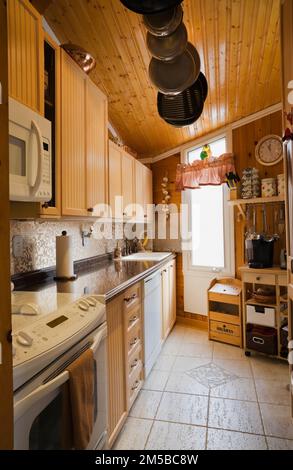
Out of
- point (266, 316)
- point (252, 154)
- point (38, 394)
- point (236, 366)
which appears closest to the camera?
point (38, 394)

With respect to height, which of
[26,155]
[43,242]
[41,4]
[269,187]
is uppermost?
[41,4]

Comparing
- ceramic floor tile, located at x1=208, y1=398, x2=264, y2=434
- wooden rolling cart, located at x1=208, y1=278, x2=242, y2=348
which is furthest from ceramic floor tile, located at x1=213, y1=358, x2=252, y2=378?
ceramic floor tile, located at x1=208, y1=398, x2=264, y2=434

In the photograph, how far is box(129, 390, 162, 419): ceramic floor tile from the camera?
1818 mm

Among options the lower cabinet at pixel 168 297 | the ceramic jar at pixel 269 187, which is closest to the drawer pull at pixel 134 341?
the lower cabinet at pixel 168 297

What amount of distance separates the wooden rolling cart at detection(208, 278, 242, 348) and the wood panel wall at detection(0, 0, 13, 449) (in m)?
2.62

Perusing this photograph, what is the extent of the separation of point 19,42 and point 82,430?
172cm

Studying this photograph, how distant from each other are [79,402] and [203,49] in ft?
7.87

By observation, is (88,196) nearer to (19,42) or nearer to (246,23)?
(19,42)

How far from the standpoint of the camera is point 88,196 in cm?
193

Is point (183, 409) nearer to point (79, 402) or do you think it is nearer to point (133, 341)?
point (133, 341)

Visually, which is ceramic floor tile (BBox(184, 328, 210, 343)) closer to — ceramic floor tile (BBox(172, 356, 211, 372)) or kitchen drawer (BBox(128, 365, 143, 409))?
ceramic floor tile (BBox(172, 356, 211, 372))

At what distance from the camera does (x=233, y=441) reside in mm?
1558

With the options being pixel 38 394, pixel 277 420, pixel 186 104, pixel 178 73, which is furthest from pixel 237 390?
pixel 178 73
